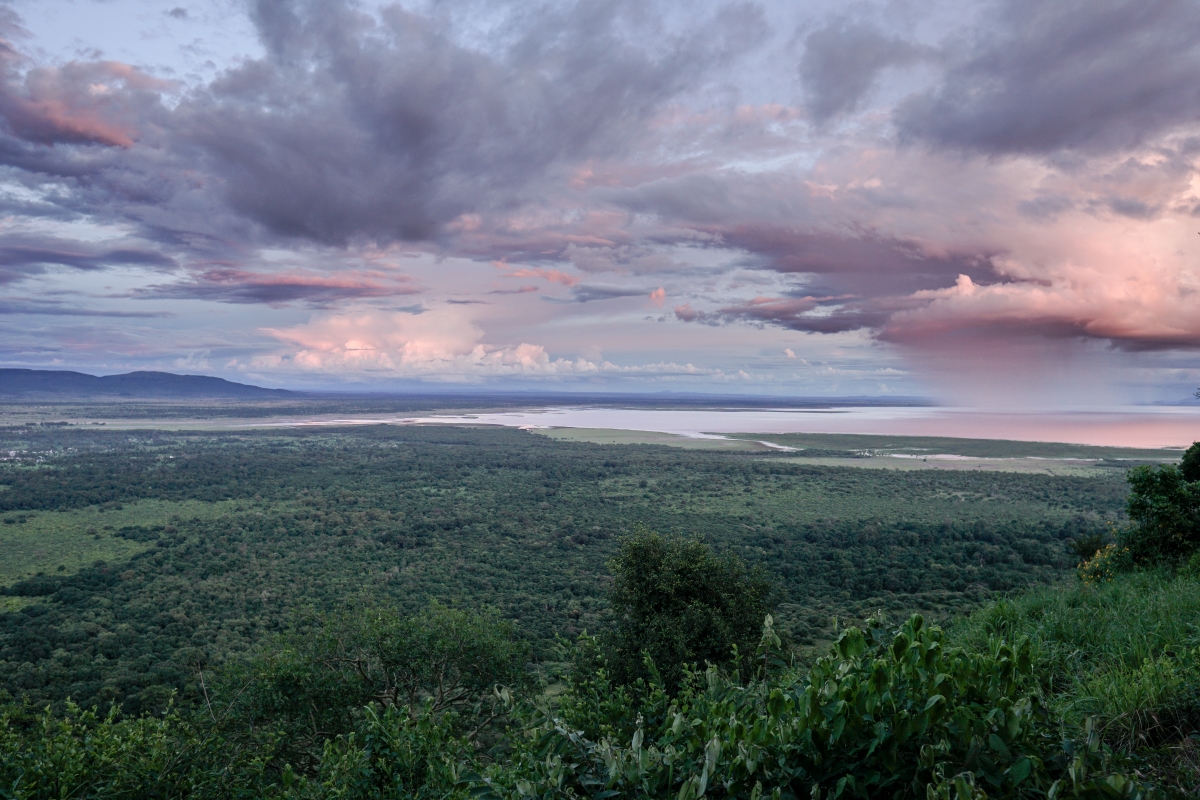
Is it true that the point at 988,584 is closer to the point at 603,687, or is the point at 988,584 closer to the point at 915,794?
the point at 603,687

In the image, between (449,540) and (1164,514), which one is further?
(449,540)

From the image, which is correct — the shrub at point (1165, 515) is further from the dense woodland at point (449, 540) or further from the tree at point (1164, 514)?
the dense woodland at point (449, 540)

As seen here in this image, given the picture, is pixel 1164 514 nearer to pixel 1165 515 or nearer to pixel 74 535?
pixel 1165 515

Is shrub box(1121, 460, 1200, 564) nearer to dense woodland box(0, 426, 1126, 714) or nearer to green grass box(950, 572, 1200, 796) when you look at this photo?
green grass box(950, 572, 1200, 796)

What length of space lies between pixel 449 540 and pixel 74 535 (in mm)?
29425

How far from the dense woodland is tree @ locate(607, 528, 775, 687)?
150 cm

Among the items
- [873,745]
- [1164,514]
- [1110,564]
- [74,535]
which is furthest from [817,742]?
[74,535]

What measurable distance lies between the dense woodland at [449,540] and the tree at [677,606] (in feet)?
4.93

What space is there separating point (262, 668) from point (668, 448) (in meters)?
96.1

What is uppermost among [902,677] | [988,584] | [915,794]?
[902,677]

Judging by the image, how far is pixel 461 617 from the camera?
630 inches

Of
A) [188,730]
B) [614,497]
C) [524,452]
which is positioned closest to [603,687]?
[188,730]

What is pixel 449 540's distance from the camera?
45500 millimetres

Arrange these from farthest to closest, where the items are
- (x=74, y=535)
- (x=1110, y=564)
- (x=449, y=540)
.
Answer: (x=74, y=535) < (x=449, y=540) < (x=1110, y=564)
